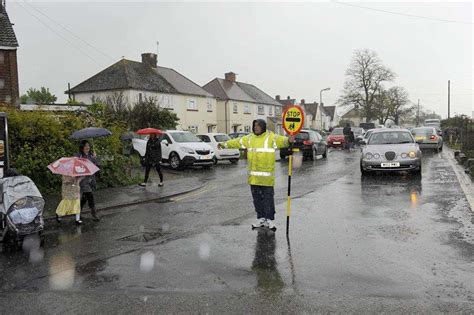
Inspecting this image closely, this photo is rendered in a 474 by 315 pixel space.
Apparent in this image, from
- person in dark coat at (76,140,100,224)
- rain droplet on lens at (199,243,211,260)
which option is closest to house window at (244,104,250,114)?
person in dark coat at (76,140,100,224)

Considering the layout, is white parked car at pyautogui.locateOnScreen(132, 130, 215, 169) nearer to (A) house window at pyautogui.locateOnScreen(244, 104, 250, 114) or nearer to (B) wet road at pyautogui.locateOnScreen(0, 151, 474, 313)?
(B) wet road at pyautogui.locateOnScreen(0, 151, 474, 313)

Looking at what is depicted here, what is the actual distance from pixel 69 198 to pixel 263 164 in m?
3.89

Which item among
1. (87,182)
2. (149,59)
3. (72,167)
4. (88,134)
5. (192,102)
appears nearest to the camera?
(72,167)

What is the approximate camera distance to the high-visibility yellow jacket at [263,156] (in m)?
7.50

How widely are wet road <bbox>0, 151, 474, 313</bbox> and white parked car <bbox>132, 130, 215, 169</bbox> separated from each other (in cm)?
933


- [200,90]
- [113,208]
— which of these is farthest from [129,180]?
[200,90]

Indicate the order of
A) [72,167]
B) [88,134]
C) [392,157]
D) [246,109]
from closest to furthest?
[72,167]
[88,134]
[392,157]
[246,109]

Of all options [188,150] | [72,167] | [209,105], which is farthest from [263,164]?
[209,105]

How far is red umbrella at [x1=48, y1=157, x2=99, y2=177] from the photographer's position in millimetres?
8164

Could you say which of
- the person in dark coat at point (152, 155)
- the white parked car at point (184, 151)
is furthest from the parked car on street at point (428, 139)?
the person in dark coat at point (152, 155)

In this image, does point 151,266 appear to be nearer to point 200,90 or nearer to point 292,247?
point 292,247

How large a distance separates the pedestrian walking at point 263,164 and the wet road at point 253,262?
1.48 ft

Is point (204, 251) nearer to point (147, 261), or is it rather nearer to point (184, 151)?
point (147, 261)

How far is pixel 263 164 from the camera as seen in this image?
749 cm
